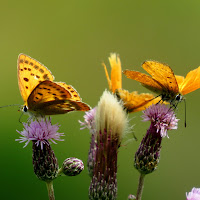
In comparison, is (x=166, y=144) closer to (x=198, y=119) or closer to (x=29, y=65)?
(x=198, y=119)

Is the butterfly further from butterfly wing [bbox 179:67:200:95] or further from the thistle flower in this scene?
butterfly wing [bbox 179:67:200:95]

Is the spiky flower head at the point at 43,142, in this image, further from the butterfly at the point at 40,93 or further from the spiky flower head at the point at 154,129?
the spiky flower head at the point at 154,129

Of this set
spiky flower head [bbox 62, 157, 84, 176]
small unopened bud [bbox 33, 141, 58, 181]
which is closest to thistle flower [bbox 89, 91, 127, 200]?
spiky flower head [bbox 62, 157, 84, 176]

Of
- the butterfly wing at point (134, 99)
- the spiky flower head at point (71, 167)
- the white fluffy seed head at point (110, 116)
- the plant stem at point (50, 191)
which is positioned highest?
the butterfly wing at point (134, 99)

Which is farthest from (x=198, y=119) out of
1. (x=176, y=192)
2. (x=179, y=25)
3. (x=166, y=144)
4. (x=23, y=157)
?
(x=23, y=157)

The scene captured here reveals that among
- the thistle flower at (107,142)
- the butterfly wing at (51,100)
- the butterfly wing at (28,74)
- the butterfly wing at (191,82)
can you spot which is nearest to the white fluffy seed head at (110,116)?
the thistle flower at (107,142)

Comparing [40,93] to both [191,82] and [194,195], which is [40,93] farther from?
[194,195]

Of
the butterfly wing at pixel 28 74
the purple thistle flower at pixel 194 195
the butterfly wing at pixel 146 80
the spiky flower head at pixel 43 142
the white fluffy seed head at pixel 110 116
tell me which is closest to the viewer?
the white fluffy seed head at pixel 110 116
